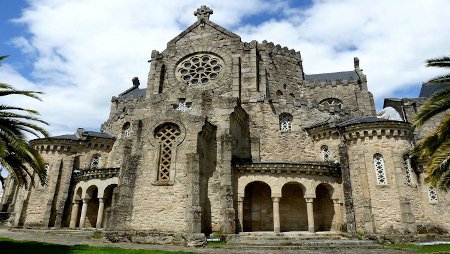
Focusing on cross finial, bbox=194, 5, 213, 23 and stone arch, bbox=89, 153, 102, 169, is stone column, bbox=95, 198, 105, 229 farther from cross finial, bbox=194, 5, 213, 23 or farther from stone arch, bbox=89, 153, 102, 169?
cross finial, bbox=194, 5, 213, 23

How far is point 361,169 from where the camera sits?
70.7ft

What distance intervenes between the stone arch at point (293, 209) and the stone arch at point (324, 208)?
101 cm

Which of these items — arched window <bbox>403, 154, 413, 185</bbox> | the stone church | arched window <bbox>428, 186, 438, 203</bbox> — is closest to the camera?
the stone church

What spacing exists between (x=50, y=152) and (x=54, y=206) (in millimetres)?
4607

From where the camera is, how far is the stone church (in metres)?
18.8

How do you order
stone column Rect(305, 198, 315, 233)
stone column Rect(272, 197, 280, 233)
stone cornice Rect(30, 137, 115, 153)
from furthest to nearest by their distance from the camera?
stone cornice Rect(30, 137, 115, 153) < stone column Rect(305, 198, 315, 233) < stone column Rect(272, 197, 280, 233)

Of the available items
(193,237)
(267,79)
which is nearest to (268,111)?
(267,79)

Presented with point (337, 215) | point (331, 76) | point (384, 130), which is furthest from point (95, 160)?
point (331, 76)

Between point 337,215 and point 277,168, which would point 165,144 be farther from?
point 337,215

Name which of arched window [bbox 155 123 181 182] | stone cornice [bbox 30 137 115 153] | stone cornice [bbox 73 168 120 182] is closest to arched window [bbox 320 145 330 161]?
arched window [bbox 155 123 181 182]

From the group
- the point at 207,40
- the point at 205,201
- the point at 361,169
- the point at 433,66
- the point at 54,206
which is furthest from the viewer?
the point at 207,40

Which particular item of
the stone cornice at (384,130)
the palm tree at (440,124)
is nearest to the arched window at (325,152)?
the stone cornice at (384,130)

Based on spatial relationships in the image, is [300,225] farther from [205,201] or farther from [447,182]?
[447,182]

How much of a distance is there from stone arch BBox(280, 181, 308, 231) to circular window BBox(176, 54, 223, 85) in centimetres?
1351
